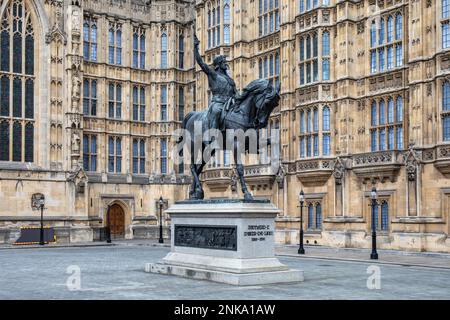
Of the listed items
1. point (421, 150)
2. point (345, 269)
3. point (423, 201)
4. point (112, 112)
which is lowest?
point (345, 269)

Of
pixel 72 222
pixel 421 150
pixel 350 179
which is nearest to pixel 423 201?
pixel 421 150

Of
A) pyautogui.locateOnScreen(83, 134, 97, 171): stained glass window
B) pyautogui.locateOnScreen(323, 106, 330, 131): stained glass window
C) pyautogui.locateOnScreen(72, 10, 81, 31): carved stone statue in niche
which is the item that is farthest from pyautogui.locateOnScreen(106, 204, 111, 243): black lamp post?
pyautogui.locateOnScreen(323, 106, 330, 131): stained glass window

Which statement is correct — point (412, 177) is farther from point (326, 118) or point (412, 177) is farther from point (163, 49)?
point (163, 49)

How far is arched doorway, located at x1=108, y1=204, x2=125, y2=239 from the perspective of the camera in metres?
50.8

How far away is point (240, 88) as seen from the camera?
45.2 m

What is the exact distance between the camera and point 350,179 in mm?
37344

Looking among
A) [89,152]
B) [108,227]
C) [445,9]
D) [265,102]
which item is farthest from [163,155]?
[265,102]

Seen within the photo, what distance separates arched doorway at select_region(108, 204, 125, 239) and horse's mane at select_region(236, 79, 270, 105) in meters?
30.8

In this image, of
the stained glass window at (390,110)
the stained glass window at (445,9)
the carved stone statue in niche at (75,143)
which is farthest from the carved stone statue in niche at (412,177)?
→ the carved stone statue in niche at (75,143)

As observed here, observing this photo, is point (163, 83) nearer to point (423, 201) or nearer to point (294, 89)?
point (294, 89)

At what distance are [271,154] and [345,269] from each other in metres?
18.8

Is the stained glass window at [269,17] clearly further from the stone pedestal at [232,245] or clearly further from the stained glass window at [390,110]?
the stone pedestal at [232,245]

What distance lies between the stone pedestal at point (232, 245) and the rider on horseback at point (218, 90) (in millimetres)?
2718

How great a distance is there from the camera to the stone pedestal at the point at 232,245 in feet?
63.8
